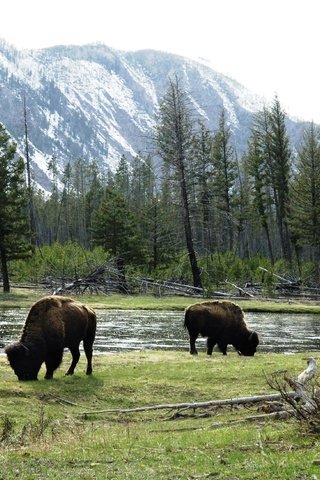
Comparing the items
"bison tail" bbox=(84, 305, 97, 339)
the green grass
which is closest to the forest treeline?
"bison tail" bbox=(84, 305, 97, 339)

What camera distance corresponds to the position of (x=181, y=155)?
4706cm

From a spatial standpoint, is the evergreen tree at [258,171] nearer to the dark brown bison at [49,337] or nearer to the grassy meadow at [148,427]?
the grassy meadow at [148,427]

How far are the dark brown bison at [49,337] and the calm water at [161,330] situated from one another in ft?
18.1

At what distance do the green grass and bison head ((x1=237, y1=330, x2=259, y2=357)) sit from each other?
9.27 feet

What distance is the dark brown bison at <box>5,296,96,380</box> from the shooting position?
1560 centimetres

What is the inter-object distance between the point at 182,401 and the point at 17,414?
11.9 feet

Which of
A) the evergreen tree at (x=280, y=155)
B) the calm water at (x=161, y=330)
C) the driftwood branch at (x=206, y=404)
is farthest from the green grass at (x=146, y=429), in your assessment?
the evergreen tree at (x=280, y=155)

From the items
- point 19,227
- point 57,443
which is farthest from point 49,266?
point 57,443

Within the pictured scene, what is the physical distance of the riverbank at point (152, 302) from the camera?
38.2 meters

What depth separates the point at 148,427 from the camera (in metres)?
11.7

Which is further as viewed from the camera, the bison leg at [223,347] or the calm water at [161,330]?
the calm water at [161,330]

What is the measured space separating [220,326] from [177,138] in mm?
27886

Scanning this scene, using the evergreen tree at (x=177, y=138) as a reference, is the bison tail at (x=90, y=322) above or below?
below

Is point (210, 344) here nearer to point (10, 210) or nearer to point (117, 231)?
point (10, 210)
